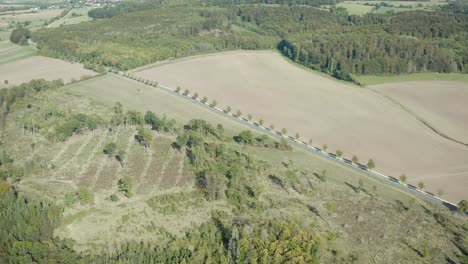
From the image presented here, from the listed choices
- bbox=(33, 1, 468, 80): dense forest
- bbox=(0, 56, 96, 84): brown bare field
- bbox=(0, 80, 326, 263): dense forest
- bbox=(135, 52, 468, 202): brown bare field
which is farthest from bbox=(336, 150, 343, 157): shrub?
bbox=(0, 56, 96, 84): brown bare field

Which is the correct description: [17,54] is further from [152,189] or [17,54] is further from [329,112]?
[329,112]

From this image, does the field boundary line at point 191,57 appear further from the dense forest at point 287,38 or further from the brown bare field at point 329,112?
the dense forest at point 287,38

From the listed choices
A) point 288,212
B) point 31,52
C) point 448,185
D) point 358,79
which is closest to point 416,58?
point 358,79

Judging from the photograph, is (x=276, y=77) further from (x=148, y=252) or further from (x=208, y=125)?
(x=148, y=252)

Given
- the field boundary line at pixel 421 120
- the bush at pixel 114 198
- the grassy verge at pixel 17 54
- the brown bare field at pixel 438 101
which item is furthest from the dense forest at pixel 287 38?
the bush at pixel 114 198

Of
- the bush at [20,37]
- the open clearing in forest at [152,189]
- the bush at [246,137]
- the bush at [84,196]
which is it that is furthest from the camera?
the bush at [20,37]

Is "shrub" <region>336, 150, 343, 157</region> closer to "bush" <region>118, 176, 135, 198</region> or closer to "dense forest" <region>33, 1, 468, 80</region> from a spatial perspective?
"bush" <region>118, 176, 135, 198</region>

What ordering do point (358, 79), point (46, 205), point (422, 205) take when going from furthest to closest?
1. point (358, 79)
2. point (422, 205)
3. point (46, 205)
